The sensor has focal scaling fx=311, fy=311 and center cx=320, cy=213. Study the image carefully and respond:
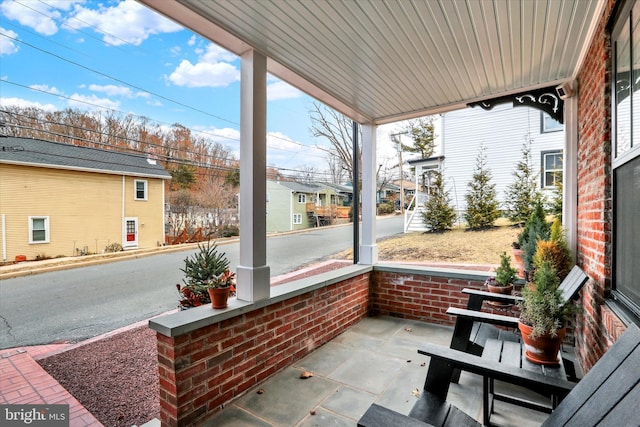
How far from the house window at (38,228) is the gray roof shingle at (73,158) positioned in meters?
0.35

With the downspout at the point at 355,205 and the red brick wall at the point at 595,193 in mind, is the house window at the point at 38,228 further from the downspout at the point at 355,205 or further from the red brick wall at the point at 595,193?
the red brick wall at the point at 595,193

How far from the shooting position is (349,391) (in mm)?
2287

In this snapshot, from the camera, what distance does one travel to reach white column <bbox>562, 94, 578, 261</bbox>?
284cm

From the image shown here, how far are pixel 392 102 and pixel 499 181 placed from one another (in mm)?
4363

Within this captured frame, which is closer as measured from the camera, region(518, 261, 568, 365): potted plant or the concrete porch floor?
region(518, 261, 568, 365): potted plant

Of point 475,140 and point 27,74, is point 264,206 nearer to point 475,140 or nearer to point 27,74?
point 27,74

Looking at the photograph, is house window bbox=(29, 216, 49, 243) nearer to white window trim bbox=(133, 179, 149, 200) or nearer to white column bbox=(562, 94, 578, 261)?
white window trim bbox=(133, 179, 149, 200)

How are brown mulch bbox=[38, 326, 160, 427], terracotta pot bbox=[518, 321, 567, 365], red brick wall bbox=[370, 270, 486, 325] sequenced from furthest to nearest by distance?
red brick wall bbox=[370, 270, 486, 325]
brown mulch bbox=[38, 326, 160, 427]
terracotta pot bbox=[518, 321, 567, 365]

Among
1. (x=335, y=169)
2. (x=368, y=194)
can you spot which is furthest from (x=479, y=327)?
(x=335, y=169)

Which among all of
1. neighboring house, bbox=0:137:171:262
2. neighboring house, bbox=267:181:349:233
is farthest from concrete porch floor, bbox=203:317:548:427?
neighboring house, bbox=0:137:171:262

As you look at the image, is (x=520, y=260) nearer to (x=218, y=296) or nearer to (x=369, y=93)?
(x=369, y=93)

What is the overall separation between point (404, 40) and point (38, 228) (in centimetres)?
277

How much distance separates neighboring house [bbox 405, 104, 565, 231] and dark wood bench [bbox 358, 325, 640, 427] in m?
5.37

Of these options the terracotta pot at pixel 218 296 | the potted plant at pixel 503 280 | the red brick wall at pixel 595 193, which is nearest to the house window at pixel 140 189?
the terracotta pot at pixel 218 296
